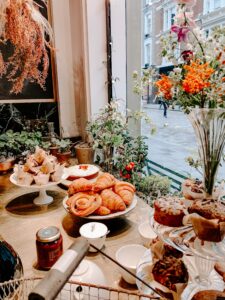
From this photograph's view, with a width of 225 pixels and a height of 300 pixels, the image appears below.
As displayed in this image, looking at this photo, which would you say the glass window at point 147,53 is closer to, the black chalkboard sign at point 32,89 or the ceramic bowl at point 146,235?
the black chalkboard sign at point 32,89

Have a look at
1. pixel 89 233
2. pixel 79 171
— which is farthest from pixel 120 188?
pixel 79 171

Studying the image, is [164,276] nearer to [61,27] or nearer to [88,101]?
[88,101]

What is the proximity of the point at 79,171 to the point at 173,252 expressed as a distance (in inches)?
47.8

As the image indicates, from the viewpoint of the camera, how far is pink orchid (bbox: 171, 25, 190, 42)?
99 cm

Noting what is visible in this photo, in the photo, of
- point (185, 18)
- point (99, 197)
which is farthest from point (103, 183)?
point (185, 18)

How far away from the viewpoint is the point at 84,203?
1.27m

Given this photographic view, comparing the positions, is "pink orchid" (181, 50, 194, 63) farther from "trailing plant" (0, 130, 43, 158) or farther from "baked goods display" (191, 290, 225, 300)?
"trailing plant" (0, 130, 43, 158)

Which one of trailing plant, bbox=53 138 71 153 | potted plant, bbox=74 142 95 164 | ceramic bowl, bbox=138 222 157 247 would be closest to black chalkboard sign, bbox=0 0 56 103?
trailing plant, bbox=53 138 71 153

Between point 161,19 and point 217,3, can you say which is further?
point 161,19

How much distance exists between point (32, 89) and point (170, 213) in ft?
6.90

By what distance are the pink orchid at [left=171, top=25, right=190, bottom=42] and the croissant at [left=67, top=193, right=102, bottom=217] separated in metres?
0.77

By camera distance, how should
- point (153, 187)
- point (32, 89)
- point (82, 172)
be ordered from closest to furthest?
1. point (82, 172)
2. point (153, 187)
3. point (32, 89)

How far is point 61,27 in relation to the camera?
2557 mm

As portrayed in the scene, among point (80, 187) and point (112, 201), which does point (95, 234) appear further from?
point (80, 187)
